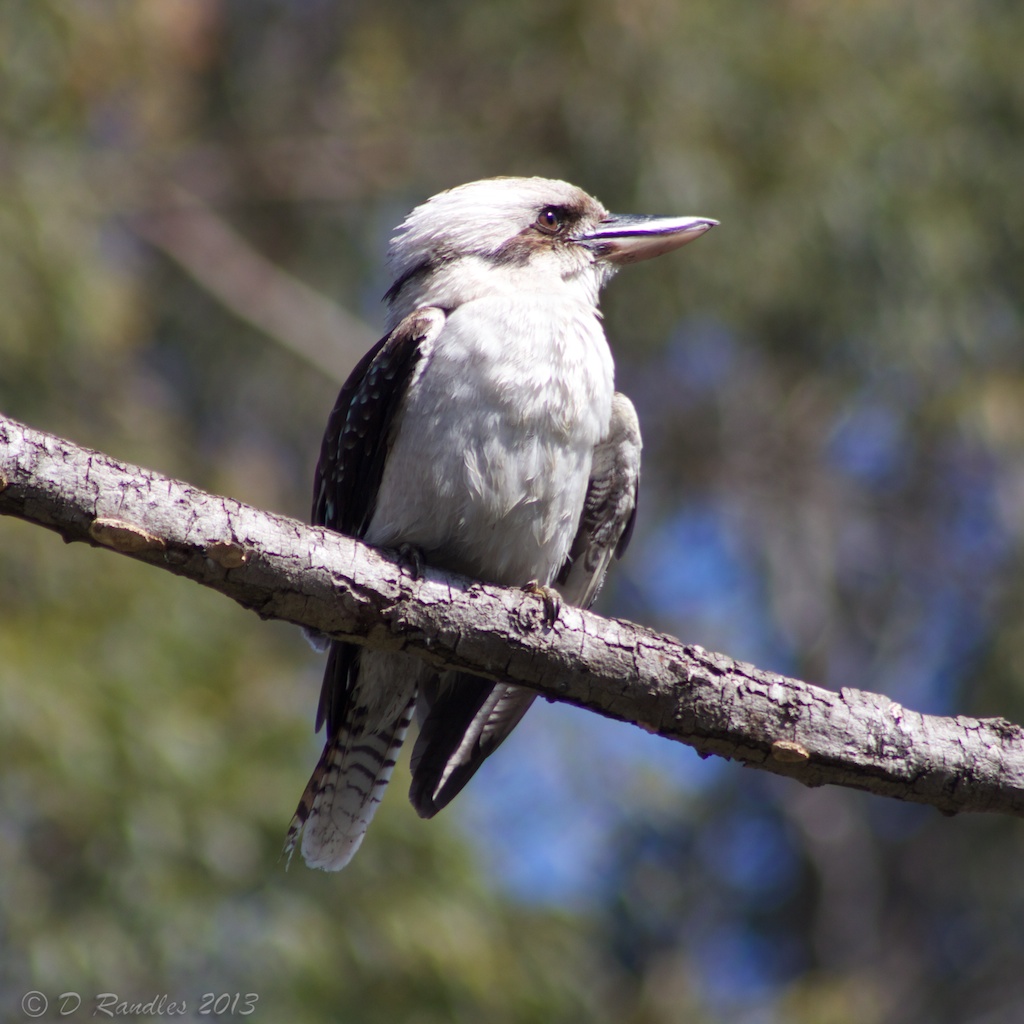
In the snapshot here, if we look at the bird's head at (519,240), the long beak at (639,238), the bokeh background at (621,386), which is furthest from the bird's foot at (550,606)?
the bokeh background at (621,386)

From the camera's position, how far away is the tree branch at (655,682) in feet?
8.57

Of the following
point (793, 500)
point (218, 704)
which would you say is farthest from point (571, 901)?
point (793, 500)

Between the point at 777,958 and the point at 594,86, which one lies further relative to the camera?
the point at 777,958

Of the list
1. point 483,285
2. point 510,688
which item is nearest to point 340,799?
point 510,688

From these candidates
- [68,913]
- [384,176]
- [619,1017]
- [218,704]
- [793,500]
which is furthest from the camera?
[793,500]

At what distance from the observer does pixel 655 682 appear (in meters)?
2.70

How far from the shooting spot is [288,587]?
253cm

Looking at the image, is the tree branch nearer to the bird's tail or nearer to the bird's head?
the bird's tail

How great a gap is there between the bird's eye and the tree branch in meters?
1.51

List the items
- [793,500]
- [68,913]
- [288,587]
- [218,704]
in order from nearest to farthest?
[288,587] → [68,913] → [218,704] → [793,500]

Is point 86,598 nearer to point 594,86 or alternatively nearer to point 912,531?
point 594,86

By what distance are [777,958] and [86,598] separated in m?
6.96

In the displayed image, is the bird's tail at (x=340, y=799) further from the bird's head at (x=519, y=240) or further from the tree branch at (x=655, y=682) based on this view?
the bird's head at (x=519, y=240)

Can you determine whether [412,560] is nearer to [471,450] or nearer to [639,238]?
[471,450]
